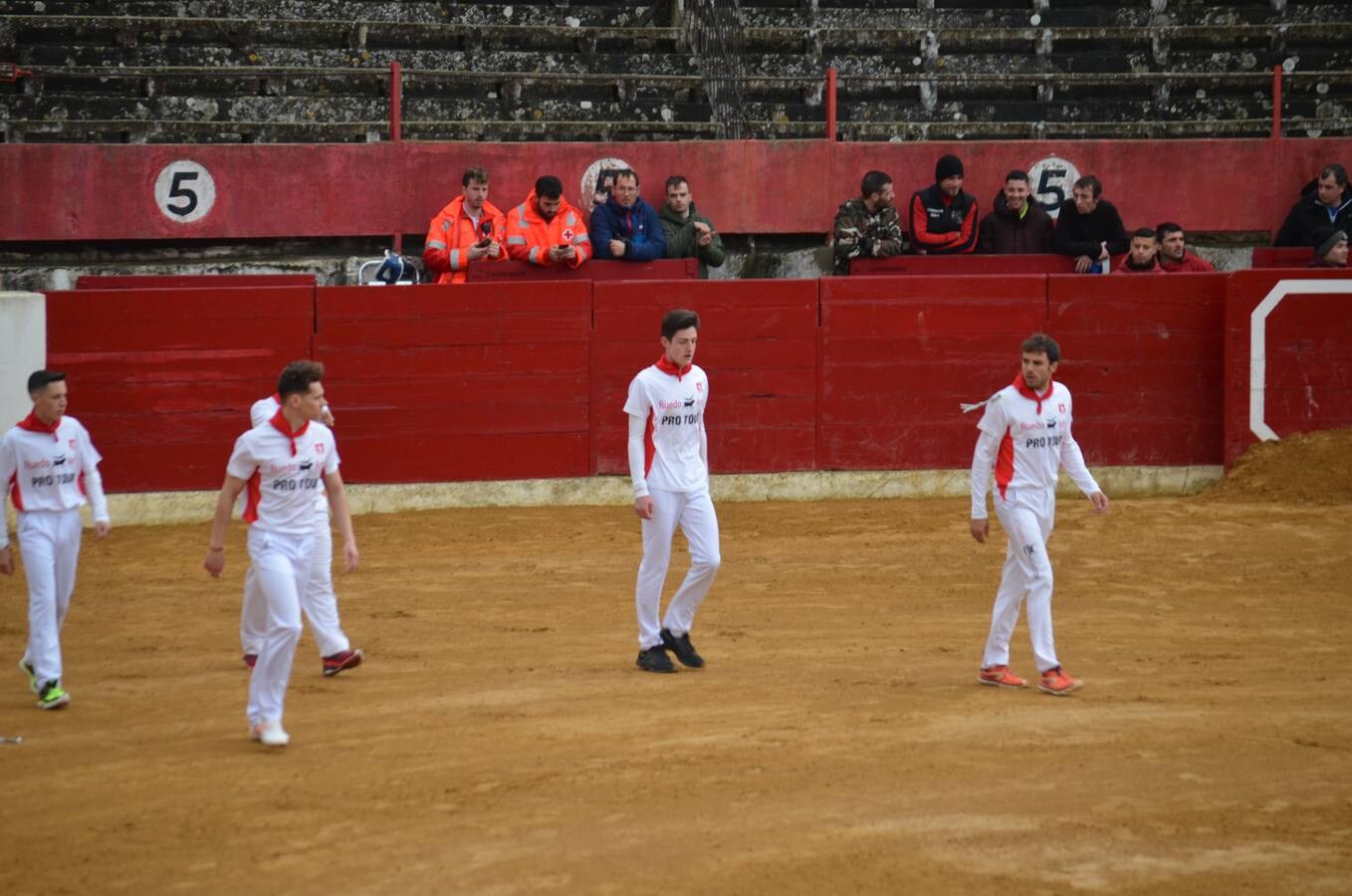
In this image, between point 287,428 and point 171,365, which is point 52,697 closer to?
point 287,428

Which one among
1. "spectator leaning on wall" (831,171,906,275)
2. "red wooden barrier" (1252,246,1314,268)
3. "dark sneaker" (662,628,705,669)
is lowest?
"dark sneaker" (662,628,705,669)

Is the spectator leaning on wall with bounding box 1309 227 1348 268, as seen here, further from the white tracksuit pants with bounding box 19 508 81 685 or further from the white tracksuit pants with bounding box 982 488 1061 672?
the white tracksuit pants with bounding box 19 508 81 685

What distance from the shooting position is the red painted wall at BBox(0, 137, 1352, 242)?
15.8 metres

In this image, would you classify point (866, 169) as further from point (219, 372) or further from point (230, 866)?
point (230, 866)

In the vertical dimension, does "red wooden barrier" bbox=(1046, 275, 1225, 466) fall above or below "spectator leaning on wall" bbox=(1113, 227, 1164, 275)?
below

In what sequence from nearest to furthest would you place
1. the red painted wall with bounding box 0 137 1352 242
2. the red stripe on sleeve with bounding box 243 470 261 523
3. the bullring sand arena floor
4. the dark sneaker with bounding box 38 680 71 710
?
the bullring sand arena floor, the red stripe on sleeve with bounding box 243 470 261 523, the dark sneaker with bounding box 38 680 71 710, the red painted wall with bounding box 0 137 1352 242

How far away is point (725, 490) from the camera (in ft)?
47.6

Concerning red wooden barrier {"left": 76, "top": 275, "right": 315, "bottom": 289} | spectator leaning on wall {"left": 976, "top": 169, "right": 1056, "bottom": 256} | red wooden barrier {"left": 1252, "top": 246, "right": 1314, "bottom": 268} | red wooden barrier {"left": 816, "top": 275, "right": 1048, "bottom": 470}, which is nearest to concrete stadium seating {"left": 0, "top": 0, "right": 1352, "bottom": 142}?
red wooden barrier {"left": 76, "top": 275, "right": 315, "bottom": 289}

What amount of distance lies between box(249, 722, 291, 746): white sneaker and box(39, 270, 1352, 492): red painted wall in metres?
6.37

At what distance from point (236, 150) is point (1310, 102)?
1148cm

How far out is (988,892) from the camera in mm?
5922

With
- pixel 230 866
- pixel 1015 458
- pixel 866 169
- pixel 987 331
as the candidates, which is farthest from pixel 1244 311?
pixel 230 866

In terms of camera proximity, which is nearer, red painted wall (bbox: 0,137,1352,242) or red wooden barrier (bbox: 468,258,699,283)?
red wooden barrier (bbox: 468,258,699,283)

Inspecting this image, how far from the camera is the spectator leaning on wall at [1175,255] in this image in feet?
49.4
